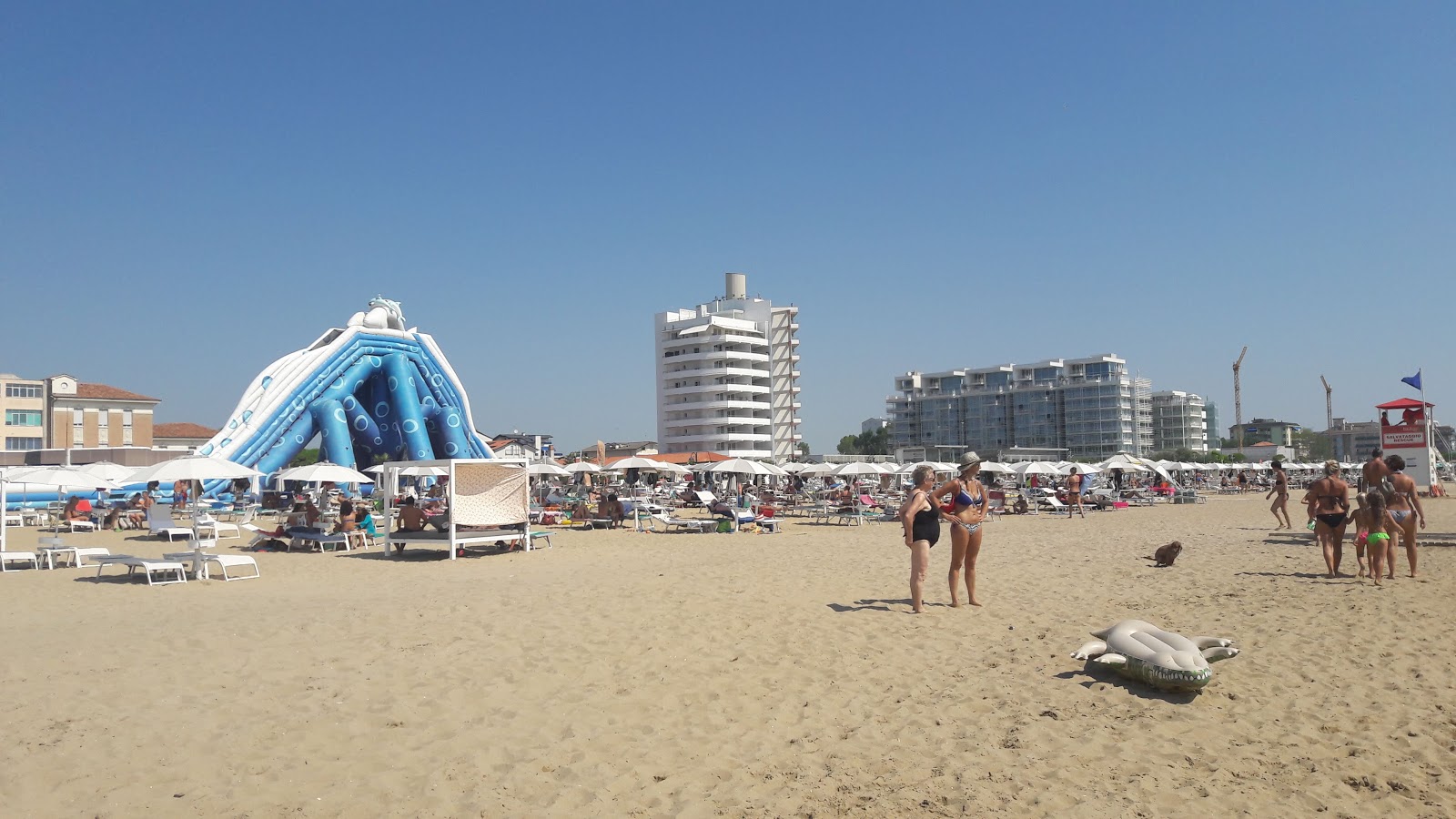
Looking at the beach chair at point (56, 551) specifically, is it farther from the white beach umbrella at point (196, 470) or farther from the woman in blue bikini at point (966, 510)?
the woman in blue bikini at point (966, 510)

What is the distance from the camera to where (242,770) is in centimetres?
443

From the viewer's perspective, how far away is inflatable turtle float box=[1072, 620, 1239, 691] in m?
5.46

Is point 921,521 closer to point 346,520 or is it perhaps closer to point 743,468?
point 346,520

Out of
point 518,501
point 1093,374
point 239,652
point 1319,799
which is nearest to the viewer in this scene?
point 1319,799

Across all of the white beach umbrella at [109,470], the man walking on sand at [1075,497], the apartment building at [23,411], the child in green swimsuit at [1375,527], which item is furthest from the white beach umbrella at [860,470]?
the apartment building at [23,411]

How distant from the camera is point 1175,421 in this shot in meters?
131

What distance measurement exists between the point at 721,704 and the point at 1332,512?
8327 millimetres

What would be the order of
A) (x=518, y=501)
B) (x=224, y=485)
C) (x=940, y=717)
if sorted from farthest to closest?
(x=224, y=485) < (x=518, y=501) < (x=940, y=717)

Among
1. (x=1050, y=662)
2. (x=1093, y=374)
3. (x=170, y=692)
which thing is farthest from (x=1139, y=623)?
(x=1093, y=374)

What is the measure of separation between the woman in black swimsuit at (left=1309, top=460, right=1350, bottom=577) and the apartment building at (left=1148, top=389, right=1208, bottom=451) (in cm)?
13060

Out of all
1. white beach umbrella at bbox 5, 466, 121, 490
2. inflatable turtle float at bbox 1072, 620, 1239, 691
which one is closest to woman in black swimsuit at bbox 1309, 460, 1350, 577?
inflatable turtle float at bbox 1072, 620, 1239, 691

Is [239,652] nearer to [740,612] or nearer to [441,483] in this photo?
[740,612]

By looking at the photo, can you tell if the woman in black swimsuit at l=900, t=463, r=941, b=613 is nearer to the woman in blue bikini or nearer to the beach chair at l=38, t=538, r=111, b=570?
the woman in blue bikini

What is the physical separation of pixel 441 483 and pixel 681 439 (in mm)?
Result: 50334
